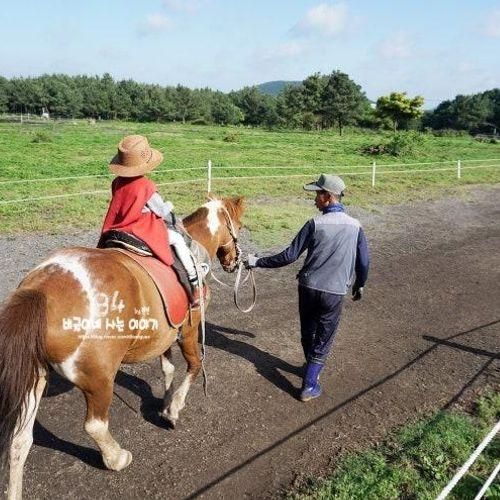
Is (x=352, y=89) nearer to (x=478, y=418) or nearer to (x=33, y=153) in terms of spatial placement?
(x=33, y=153)

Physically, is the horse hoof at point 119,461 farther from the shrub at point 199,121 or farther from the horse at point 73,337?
the shrub at point 199,121

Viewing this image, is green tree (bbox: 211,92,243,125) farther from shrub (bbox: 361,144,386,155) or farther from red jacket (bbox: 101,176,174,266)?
red jacket (bbox: 101,176,174,266)

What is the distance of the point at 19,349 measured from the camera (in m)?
2.55

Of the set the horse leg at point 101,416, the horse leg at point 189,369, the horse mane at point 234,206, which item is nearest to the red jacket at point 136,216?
the horse leg at point 189,369

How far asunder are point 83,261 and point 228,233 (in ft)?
5.83

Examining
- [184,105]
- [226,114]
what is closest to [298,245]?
[226,114]

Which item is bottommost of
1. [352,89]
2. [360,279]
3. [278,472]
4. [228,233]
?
[278,472]

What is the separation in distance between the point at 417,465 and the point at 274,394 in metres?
1.40

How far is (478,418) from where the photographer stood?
398 centimetres

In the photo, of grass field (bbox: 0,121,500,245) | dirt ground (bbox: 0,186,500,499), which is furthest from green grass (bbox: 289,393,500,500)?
grass field (bbox: 0,121,500,245)

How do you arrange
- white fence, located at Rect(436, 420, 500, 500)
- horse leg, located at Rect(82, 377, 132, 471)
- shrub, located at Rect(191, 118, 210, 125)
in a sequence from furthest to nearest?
1. shrub, located at Rect(191, 118, 210, 125)
2. horse leg, located at Rect(82, 377, 132, 471)
3. white fence, located at Rect(436, 420, 500, 500)

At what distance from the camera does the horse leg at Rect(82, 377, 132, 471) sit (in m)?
2.89

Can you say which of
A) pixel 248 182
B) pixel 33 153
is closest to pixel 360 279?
pixel 248 182

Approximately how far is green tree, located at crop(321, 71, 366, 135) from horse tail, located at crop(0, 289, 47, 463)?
173 ft
